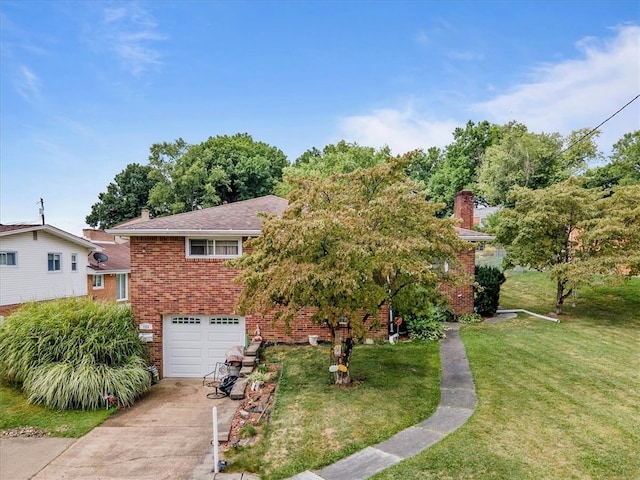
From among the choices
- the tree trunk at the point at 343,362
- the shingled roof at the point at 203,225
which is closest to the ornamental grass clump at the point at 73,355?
the shingled roof at the point at 203,225

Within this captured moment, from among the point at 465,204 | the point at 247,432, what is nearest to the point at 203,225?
the point at 247,432

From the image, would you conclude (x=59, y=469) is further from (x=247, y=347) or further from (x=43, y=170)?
(x=43, y=170)

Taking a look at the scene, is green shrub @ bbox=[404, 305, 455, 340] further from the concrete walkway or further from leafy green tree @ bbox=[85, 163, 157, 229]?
leafy green tree @ bbox=[85, 163, 157, 229]

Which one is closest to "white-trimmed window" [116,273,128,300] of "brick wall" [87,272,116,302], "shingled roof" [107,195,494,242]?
"brick wall" [87,272,116,302]

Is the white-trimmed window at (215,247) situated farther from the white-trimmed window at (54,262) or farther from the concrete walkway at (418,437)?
the white-trimmed window at (54,262)

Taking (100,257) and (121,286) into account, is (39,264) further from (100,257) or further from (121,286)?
(121,286)

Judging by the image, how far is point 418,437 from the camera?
6.51 metres

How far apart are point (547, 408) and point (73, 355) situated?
10.9 metres

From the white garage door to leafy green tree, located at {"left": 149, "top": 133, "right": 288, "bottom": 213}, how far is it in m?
25.9

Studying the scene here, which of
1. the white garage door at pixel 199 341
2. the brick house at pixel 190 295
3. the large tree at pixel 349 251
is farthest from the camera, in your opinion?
the white garage door at pixel 199 341

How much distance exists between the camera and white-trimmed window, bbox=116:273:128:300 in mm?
27712

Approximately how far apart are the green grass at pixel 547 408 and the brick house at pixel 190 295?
4.26 metres

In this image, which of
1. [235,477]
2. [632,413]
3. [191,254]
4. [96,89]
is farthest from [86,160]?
[632,413]

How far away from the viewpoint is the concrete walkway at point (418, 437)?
564 cm
